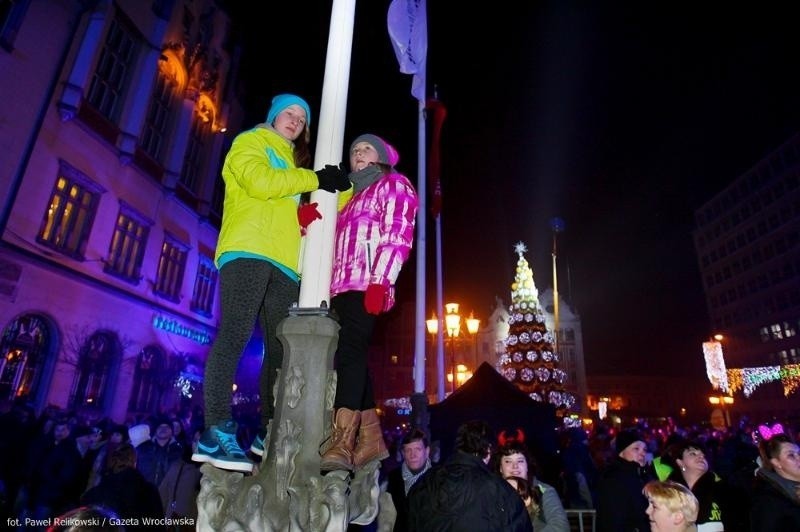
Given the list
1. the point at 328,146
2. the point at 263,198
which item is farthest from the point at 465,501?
the point at 328,146

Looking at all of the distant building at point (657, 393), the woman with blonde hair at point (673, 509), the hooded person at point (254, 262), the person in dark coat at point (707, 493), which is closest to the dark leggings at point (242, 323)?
the hooded person at point (254, 262)

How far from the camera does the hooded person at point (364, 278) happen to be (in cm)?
261

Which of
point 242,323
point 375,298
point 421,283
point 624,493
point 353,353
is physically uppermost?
point 421,283

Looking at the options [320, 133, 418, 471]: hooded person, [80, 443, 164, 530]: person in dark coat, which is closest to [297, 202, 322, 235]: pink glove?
[320, 133, 418, 471]: hooded person

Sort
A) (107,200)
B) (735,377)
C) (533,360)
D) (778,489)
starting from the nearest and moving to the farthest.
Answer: (778,489) → (107,200) → (533,360) → (735,377)

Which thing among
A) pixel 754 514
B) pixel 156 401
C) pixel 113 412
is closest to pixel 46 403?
pixel 113 412

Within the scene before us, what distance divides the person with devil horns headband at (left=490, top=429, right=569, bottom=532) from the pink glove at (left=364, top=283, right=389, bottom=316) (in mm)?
2568

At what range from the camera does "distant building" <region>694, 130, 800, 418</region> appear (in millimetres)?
55250

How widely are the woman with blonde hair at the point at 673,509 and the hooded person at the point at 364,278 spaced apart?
2.21 m

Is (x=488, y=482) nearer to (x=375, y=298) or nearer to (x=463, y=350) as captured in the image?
(x=375, y=298)

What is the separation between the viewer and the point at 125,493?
4.34 m

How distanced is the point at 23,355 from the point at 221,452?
15.7 metres

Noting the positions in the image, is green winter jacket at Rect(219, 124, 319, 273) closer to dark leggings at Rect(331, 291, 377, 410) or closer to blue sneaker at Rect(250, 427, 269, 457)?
dark leggings at Rect(331, 291, 377, 410)

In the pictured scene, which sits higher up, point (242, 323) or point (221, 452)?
point (242, 323)
